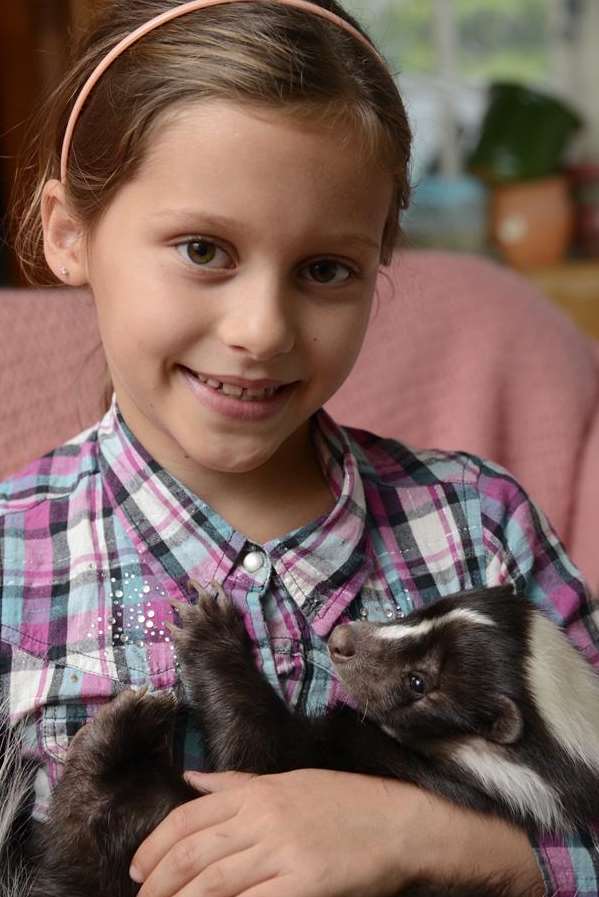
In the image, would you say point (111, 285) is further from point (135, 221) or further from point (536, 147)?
point (536, 147)

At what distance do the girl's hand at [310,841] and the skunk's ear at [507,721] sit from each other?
0.08 meters

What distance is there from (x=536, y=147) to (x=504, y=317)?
1.56 m

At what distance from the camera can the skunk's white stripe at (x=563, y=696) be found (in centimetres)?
108

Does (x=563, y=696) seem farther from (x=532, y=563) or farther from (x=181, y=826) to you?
(x=181, y=826)

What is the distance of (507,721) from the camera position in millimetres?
1077

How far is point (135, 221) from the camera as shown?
1.05 metres

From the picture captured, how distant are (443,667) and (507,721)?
0.08m

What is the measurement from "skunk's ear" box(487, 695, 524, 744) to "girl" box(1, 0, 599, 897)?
0.28 feet

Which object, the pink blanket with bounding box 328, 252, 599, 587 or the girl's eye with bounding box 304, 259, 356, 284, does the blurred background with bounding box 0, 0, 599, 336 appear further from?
the girl's eye with bounding box 304, 259, 356, 284

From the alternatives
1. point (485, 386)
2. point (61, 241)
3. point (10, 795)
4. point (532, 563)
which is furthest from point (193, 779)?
point (485, 386)

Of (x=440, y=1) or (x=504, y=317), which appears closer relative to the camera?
(x=504, y=317)

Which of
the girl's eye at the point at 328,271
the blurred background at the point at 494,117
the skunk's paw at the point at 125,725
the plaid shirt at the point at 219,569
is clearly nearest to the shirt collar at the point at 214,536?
the plaid shirt at the point at 219,569

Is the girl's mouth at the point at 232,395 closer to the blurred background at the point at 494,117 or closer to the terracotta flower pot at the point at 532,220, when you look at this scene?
the blurred background at the point at 494,117

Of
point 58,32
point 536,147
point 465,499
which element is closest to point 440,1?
point 536,147
